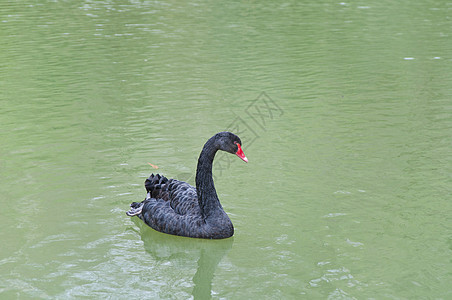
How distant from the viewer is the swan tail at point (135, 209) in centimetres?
671

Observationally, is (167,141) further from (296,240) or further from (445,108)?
(445,108)

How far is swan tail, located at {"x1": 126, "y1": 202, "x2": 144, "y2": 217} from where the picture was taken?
671cm

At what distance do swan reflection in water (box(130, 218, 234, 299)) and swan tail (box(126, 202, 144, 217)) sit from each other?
0.75 feet

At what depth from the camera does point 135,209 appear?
22.2 feet

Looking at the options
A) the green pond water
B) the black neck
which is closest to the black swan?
the black neck

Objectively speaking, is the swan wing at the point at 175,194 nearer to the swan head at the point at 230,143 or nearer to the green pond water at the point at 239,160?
the green pond water at the point at 239,160

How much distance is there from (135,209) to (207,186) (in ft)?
3.36

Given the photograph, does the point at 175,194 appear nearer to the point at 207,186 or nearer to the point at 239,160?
the point at 207,186

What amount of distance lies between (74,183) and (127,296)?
9.59 feet

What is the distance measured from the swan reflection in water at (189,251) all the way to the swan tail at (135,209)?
227 mm

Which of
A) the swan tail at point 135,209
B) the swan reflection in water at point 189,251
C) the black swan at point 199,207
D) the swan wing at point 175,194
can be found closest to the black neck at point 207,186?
the black swan at point 199,207

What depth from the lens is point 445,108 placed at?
10672mm

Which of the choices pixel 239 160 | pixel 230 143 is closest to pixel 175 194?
pixel 230 143

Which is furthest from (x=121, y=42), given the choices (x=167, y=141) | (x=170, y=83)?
(x=167, y=141)
